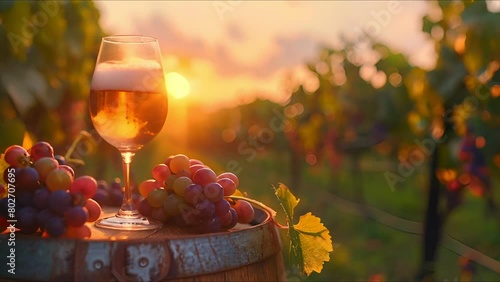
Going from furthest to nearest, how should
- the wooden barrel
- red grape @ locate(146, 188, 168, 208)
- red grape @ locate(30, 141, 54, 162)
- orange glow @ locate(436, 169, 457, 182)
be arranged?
orange glow @ locate(436, 169, 457, 182), red grape @ locate(146, 188, 168, 208), red grape @ locate(30, 141, 54, 162), the wooden barrel

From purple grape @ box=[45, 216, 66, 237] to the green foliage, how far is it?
1347 millimetres

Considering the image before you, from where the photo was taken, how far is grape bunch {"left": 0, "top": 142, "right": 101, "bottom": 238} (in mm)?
1727

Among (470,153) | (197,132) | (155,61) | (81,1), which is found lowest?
(197,132)

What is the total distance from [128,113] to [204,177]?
0.30 m

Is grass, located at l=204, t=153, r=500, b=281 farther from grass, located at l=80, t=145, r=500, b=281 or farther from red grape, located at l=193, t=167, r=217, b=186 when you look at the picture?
red grape, located at l=193, t=167, r=217, b=186

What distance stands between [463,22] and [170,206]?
10.4 feet

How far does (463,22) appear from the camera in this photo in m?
4.49

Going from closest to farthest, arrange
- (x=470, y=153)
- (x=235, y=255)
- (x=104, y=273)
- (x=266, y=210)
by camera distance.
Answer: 1. (x=104, y=273)
2. (x=235, y=255)
3. (x=266, y=210)
4. (x=470, y=153)

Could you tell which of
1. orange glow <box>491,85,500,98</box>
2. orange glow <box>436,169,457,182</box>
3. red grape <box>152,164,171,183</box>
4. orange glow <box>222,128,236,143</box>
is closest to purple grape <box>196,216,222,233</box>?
red grape <box>152,164,171,183</box>

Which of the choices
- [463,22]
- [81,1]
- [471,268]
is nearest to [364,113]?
[471,268]

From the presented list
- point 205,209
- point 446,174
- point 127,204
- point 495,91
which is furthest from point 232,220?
point 446,174

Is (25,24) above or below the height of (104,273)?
above

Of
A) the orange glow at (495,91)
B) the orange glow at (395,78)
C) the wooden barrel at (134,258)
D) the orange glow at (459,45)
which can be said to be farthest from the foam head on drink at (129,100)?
the orange glow at (395,78)

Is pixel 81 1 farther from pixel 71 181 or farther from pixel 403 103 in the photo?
pixel 71 181
